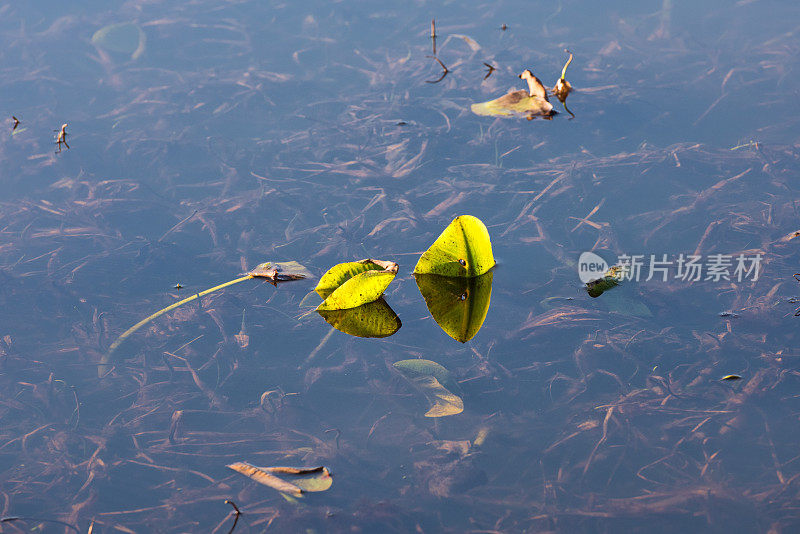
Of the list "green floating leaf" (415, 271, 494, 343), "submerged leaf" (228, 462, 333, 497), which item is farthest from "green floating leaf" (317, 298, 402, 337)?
"submerged leaf" (228, 462, 333, 497)

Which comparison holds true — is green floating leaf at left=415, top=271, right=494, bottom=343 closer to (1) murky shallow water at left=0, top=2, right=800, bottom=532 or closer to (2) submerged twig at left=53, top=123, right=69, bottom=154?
(1) murky shallow water at left=0, top=2, right=800, bottom=532

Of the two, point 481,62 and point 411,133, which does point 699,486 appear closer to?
point 411,133

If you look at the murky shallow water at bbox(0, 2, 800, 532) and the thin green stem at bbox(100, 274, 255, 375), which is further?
the thin green stem at bbox(100, 274, 255, 375)

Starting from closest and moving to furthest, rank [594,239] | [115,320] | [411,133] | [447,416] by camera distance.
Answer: [447,416] → [115,320] → [594,239] → [411,133]

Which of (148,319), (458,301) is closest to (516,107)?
(458,301)

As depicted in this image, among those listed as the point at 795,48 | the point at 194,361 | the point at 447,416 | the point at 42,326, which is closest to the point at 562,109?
the point at 795,48
